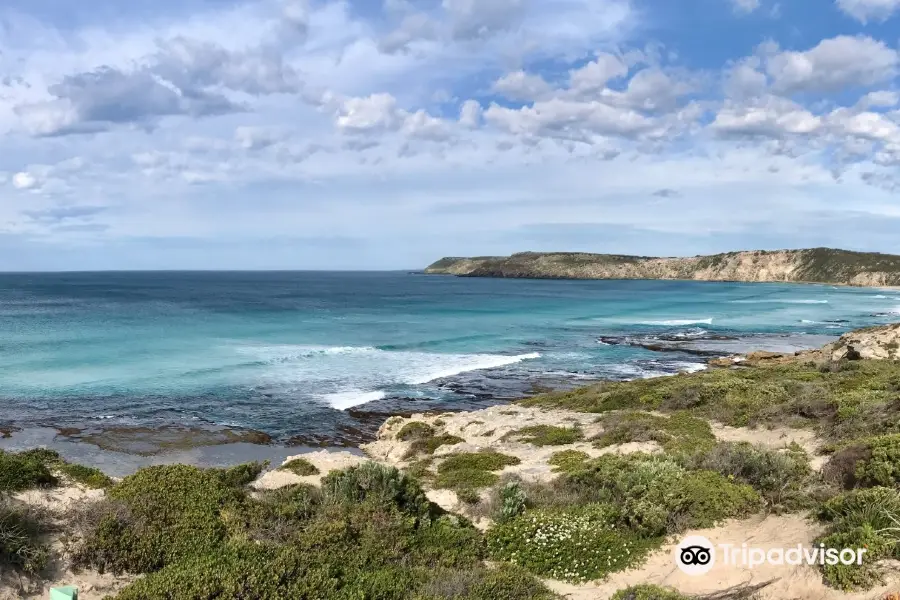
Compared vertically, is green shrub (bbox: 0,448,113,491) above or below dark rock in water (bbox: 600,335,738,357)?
above

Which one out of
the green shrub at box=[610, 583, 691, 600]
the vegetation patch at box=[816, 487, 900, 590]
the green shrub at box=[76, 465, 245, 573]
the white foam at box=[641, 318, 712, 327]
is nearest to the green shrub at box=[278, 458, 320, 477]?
the green shrub at box=[76, 465, 245, 573]

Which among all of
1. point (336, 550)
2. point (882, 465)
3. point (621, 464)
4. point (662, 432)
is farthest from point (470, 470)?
point (882, 465)

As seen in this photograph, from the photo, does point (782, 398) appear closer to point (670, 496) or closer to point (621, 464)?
point (621, 464)

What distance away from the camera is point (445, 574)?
7738 mm

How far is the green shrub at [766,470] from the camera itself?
10.0 m

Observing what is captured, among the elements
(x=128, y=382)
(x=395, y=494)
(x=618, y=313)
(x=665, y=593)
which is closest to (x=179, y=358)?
(x=128, y=382)

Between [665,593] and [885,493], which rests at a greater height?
[885,493]

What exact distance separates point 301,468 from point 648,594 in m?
9.04

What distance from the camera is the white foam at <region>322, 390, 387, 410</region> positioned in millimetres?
29953

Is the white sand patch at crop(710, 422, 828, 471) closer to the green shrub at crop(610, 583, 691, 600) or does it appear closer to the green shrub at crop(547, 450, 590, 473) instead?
the green shrub at crop(547, 450, 590, 473)

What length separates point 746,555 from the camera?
830cm

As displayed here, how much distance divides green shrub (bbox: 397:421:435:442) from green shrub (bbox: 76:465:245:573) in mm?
12590

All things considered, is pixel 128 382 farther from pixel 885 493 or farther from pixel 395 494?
pixel 885 493

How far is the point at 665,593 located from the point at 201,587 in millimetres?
5303
